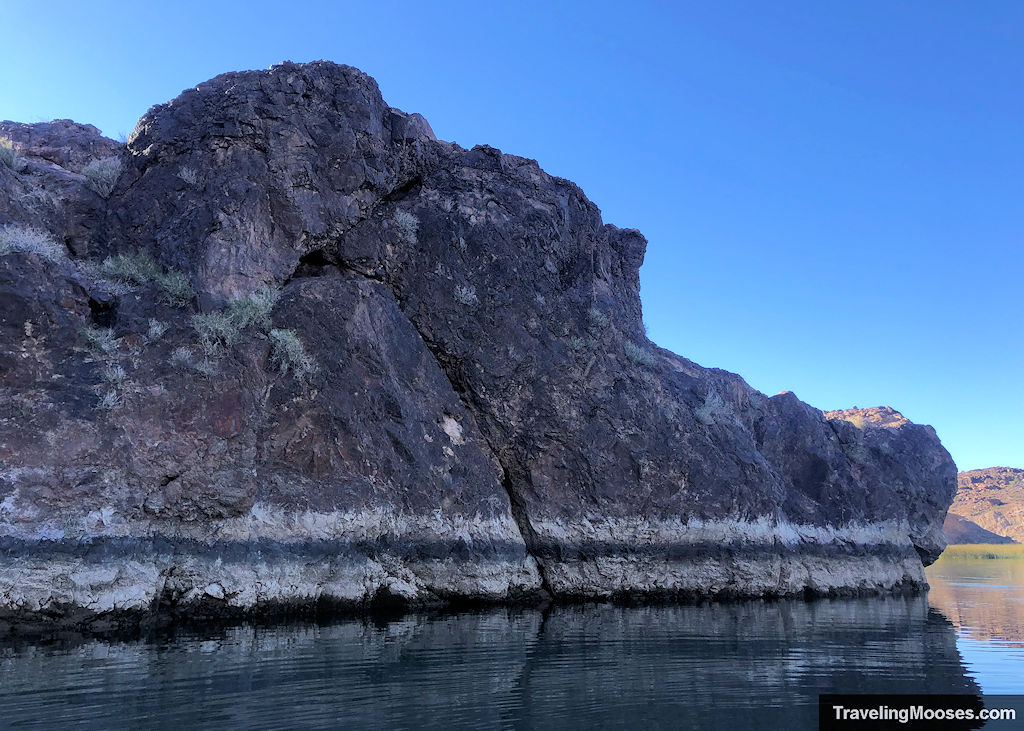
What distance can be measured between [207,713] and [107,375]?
31.6 ft

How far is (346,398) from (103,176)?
32.2 feet

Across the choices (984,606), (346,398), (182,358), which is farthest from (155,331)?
(984,606)

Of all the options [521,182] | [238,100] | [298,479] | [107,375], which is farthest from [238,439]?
[521,182]

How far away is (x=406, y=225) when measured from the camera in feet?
72.9

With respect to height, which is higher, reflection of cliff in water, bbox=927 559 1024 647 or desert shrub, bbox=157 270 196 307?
desert shrub, bbox=157 270 196 307

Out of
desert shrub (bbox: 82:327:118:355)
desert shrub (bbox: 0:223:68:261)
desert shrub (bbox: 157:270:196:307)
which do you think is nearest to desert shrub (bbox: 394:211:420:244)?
desert shrub (bbox: 157:270:196:307)

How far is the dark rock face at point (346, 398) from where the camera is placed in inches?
525

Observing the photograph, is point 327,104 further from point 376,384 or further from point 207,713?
point 207,713

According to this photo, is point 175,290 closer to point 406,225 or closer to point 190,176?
point 190,176

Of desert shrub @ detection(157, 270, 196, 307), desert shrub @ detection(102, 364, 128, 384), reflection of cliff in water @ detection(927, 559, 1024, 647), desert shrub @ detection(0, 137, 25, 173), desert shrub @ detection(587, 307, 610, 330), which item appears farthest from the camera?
desert shrub @ detection(587, 307, 610, 330)

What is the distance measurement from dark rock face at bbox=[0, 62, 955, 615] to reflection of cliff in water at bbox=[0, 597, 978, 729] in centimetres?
252

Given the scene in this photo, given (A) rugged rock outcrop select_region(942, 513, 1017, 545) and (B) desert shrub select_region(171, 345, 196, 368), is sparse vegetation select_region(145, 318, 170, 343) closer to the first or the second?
(B) desert shrub select_region(171, 345, 196, 368)

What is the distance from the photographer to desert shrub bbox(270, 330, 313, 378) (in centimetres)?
1695

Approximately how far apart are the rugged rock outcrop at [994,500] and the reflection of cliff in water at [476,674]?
98.7 metres
